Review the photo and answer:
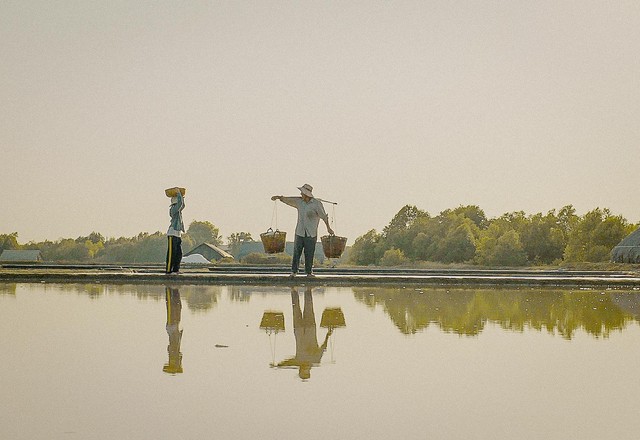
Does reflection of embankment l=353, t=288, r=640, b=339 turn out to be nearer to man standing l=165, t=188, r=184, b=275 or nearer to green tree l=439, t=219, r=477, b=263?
man standing l=165, t=188, r=184, b=275

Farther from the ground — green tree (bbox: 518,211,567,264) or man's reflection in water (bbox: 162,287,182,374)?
green tree (bbox: 518,211,567,264)

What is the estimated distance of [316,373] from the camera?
5000mm

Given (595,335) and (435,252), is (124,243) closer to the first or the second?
(435,252)

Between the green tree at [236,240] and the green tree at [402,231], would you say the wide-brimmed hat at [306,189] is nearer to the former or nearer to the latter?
the green tree at [402,231]

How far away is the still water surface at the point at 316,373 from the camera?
145 inches

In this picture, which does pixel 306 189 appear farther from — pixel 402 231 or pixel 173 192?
pixel 402 231

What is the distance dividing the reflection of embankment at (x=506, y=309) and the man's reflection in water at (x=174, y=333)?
191 cm

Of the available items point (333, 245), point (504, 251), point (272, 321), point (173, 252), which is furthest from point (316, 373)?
point (504, 251)

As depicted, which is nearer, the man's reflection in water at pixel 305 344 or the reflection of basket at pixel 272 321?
the man's reflection in water at pixel 305 344

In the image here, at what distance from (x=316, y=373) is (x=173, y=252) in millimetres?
11475

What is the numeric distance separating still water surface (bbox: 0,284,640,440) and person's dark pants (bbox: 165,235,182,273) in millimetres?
6531

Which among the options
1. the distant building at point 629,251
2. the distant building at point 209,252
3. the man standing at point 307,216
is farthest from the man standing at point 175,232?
the distant building at point 209,252

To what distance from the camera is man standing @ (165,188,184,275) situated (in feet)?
51.7

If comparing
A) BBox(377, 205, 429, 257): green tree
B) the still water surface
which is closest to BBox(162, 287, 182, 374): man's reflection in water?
the still water surface
